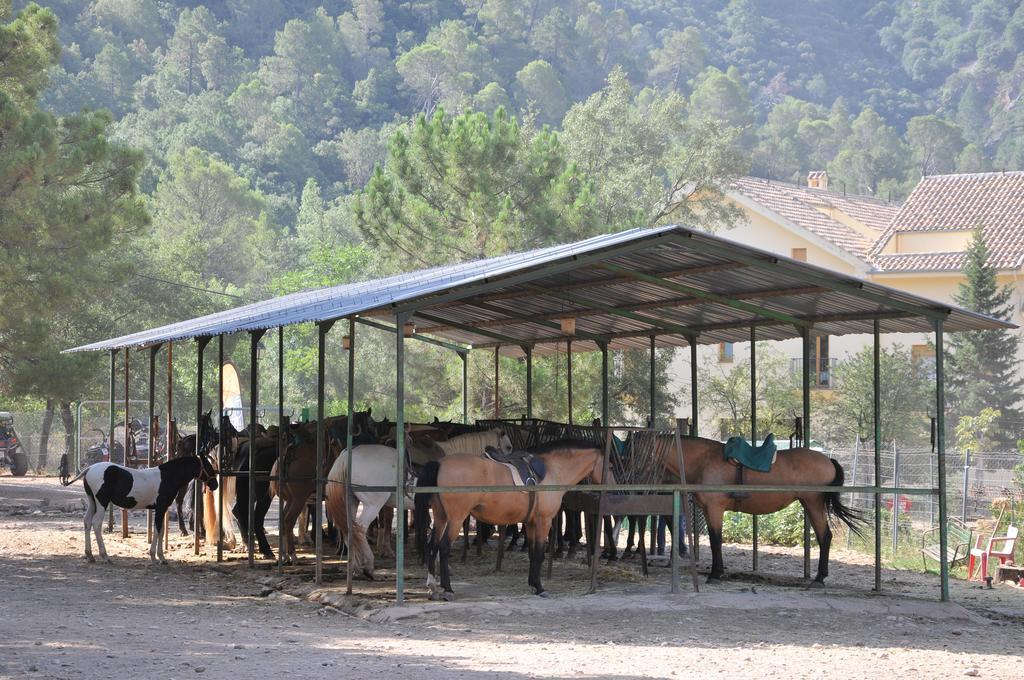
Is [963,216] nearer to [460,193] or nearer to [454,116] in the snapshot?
[460,193]

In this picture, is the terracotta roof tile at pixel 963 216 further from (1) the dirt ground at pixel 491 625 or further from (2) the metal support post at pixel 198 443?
(2) the metal support post at pixel 198 443

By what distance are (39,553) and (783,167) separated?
9381 cm

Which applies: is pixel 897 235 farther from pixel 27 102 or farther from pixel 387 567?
pixel 387 567

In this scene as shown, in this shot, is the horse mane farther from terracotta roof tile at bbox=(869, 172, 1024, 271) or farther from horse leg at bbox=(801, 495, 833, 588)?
terracotta roof tile at bbox=(869, 172, 1024, 271)

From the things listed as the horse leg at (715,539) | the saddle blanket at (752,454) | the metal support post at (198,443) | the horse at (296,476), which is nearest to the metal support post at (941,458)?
the saddle blanket at (752,454)

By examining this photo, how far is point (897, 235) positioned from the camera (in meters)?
39.9

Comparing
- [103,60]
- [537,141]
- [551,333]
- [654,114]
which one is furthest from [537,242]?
[103,60]

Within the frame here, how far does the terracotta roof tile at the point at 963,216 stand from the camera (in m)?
38.0

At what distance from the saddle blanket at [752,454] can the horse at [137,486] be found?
243 inches

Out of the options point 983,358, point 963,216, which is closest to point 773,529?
point 983,358

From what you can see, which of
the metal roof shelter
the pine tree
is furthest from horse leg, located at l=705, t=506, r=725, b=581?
the pine tree

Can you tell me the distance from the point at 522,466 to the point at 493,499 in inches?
17.8

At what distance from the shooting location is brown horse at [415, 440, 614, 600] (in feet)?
39.4

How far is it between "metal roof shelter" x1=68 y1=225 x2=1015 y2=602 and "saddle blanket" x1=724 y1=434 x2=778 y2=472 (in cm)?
79
